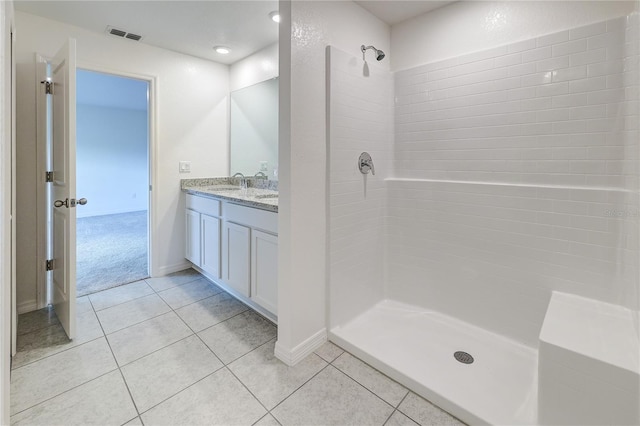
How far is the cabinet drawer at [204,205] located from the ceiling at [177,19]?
4.70ft

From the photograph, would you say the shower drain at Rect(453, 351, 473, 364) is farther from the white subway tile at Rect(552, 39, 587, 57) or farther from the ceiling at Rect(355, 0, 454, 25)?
the ceiling at Rect(355, 0, 454, 25)

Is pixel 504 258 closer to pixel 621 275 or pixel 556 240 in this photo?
pixel 556 240

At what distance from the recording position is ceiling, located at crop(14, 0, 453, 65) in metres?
2.24

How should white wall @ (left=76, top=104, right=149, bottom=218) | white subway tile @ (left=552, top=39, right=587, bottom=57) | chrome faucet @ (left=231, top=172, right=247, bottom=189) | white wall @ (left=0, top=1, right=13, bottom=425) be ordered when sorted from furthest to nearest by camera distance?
white wall @ (left=76, top=104, right=149, bottom=218) → chrome faucet @ (left=231, top=172, right=247, bottom=189) → white subway tile @ (left=552, top=39, right=587, bottom=57) → white wall @ (left=0, top=1, right=13, bottom=425)

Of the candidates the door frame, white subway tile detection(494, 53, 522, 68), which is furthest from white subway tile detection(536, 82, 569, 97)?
the door frame

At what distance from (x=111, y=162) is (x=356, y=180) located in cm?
704

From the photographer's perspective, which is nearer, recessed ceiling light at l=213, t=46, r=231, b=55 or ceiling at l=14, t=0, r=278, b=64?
ceiling at l=14, t=0, r=278, b=64

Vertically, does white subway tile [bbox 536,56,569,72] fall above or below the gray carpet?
above

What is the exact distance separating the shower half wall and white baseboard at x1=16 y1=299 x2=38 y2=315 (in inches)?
92.6

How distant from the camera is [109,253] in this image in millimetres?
3967

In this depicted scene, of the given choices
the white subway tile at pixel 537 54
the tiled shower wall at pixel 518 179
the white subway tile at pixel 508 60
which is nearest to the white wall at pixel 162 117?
the tiled shower wall at pixel 518 179

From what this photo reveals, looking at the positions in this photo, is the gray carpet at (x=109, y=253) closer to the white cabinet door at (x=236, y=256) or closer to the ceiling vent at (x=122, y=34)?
the white cabinet door at (x=236, y=256)

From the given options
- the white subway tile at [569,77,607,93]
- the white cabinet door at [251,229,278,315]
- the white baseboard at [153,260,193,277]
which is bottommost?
the white baseboard at [153,260,193,277]

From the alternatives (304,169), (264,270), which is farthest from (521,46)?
(264,270)
